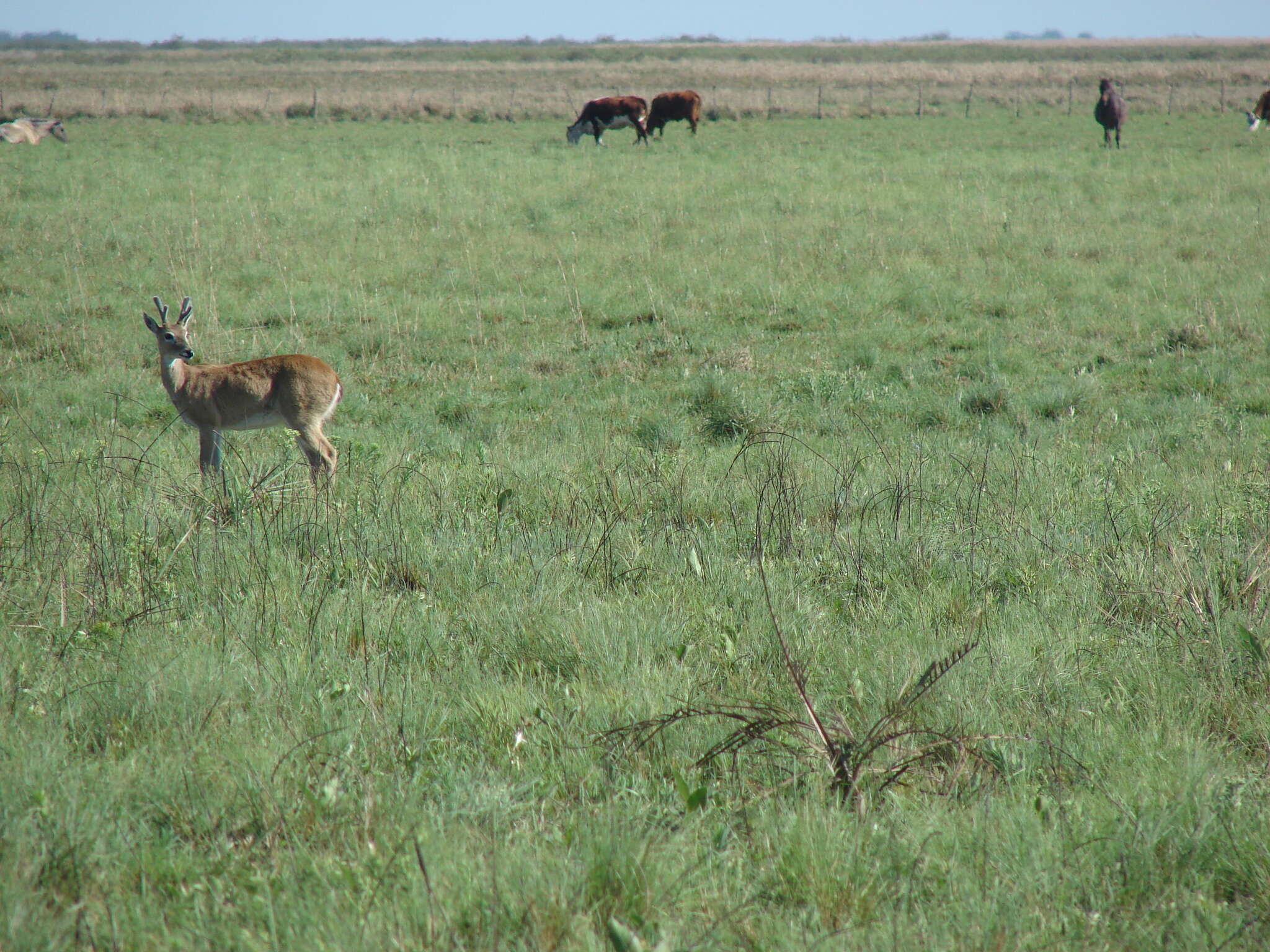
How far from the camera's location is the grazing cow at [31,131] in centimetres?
2548

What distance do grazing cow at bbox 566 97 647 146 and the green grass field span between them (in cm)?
2011

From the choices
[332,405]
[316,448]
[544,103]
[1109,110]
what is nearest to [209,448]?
[316,448]

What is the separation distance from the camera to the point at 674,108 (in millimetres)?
31625

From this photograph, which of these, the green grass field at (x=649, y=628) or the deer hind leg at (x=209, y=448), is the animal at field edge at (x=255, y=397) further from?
the green grass field at (x=649, y=628)

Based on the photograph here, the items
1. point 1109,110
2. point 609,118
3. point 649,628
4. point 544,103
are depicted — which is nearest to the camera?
point 649,628

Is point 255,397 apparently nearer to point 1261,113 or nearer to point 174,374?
point 174,374

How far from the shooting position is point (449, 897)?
2131 mm

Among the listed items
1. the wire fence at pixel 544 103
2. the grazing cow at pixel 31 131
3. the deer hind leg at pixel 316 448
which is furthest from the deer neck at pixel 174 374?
the wire fence at pixel 544 103

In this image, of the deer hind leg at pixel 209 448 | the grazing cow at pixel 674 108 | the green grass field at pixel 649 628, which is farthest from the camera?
the grazing cow at pixel 674 108

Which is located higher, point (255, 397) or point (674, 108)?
point (674, 108)

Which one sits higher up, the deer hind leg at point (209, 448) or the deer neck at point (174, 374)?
the deer neck at point (174, 374)

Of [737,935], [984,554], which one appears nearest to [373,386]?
[984,554]

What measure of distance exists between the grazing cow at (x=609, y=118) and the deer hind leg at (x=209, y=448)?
77.4 ft

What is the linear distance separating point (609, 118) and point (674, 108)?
9.98 ft
